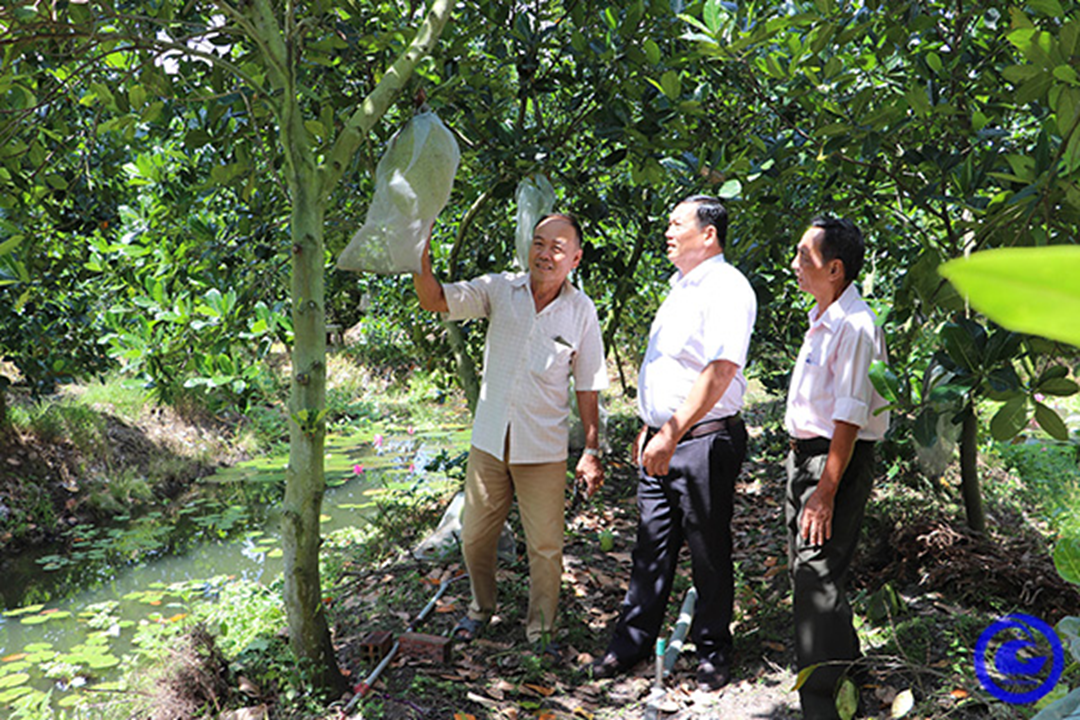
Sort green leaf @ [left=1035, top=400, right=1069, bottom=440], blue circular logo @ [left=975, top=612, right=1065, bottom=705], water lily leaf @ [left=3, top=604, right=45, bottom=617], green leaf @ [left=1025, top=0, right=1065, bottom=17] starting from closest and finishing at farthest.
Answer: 1. green leaf @ [left=1035, top=400, right=1069, bottom=440]
2. green leaf @ [left=1025, top=0, right=1065, bottom=17]
3. blue circular logo @ [left=975, top=612, right=1065, bottom=705]
4. water lily leaf @ [left=3, top=604, right=45, bottom=617]

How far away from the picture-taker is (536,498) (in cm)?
328

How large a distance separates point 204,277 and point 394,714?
1.99m

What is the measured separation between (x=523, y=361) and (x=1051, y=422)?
1991 mm

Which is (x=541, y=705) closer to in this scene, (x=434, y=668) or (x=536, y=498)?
(x=434, y=668)

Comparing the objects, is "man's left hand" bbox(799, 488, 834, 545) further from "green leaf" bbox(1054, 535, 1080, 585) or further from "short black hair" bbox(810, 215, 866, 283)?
"green leaf" bbox(1054, 535, 1080, 585)

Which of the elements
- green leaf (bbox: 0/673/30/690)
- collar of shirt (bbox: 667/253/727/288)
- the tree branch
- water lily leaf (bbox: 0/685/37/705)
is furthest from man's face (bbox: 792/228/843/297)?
green leaf (bbox: 0/673/30/690)

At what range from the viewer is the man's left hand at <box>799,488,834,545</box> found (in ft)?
8.27

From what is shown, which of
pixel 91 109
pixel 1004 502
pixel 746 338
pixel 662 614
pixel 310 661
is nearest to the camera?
pixel 310 661

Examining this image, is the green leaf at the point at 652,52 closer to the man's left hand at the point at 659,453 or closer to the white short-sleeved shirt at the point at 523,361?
the white short-sleeved shirt at the point at 523,361

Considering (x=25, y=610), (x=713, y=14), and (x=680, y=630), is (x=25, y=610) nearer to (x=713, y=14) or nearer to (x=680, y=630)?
(x=680, y=630)

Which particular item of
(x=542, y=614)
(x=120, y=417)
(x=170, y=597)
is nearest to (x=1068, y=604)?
(x=542, y=614)

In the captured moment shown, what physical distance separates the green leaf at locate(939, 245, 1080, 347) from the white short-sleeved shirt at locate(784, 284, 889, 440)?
2.40 meters

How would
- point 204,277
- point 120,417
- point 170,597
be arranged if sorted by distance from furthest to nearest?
point 120,417 → point 170,597 → point 204,277

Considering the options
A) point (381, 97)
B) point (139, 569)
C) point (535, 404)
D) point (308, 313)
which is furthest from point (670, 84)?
point (139, 569)
